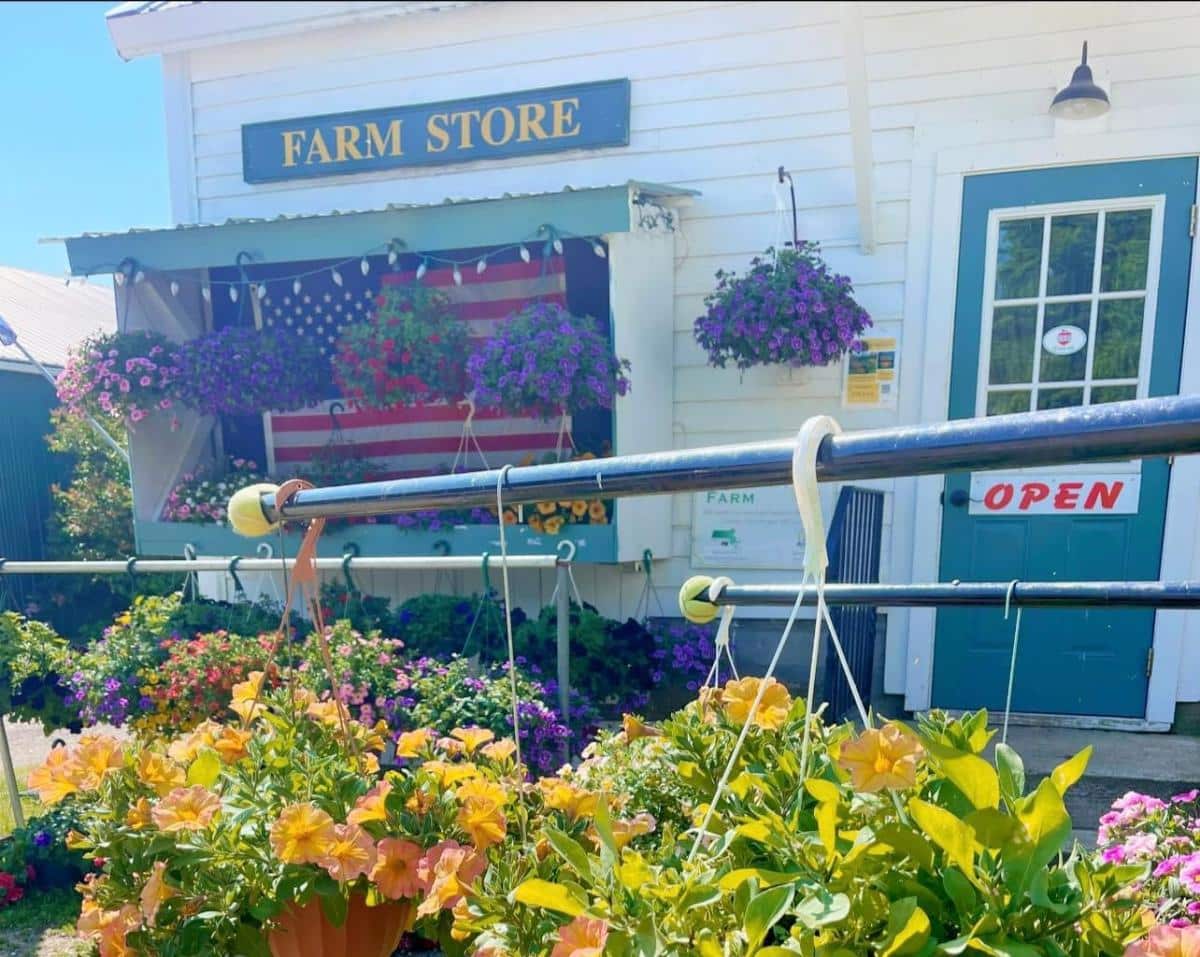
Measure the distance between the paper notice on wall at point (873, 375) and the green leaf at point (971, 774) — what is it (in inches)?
129

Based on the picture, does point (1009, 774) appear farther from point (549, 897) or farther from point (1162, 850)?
point (1162, 850)

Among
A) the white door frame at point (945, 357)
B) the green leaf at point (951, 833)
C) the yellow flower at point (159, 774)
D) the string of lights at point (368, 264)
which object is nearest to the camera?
the green leaf at point (951, 833)

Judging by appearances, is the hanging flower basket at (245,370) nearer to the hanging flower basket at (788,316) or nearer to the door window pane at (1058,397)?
the hanging flower basket at (788,316)

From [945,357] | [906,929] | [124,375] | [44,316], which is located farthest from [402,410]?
[44,316]

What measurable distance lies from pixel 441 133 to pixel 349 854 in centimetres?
410

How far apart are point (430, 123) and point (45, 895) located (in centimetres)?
380

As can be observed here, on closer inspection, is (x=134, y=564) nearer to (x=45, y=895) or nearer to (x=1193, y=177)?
(x=45, y=895)

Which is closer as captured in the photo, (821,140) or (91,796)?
(91,796)

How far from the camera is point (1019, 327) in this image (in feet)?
11.4

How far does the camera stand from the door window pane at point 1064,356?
11.2ft

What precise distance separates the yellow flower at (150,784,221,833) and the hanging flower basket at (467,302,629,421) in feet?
8.62

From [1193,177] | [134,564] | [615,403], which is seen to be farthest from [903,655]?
[134,564]

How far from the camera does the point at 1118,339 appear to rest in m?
3.37

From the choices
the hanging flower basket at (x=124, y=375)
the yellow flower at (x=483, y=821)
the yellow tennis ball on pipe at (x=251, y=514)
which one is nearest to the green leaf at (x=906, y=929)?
the yellow flower at (x=483, y=821)
